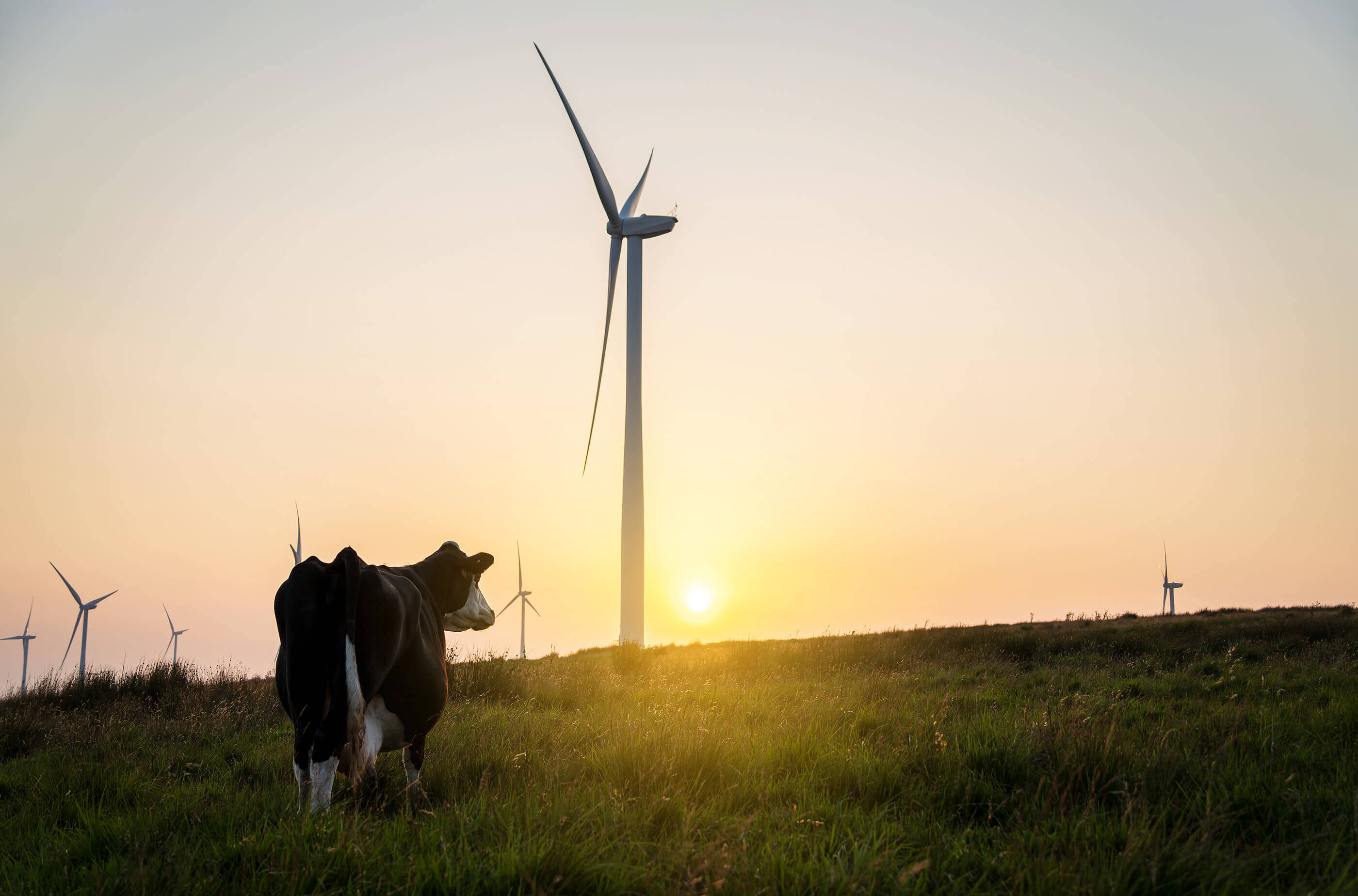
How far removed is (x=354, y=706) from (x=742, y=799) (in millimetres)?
2389

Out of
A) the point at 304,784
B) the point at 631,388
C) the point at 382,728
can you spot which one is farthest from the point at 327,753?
the point at 631,388

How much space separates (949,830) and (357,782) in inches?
133

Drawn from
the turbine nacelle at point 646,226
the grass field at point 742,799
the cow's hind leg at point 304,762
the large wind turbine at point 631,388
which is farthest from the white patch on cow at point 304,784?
the turbine nacelle at point 646,226

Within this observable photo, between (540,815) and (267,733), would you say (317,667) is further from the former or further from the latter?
(267,733)

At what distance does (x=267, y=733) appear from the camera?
26.4 ft

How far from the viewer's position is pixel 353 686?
4.36 meters

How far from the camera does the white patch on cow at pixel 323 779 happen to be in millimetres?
4137

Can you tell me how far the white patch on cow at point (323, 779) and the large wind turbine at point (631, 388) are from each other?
18299 mm

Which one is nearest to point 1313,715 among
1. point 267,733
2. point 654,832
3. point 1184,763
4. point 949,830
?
point 1184,763

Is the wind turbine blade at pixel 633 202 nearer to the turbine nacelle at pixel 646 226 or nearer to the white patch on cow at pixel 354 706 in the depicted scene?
the turbine nacelle at pixel 646 226

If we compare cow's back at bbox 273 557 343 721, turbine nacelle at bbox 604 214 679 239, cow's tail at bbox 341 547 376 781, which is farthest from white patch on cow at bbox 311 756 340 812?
turbine nacelle at bbox 604 214 679 239

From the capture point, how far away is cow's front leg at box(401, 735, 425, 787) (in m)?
5.05

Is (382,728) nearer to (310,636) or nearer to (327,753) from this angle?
(327,753)

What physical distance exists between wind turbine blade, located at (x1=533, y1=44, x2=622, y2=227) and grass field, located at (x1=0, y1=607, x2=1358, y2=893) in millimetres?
20725
